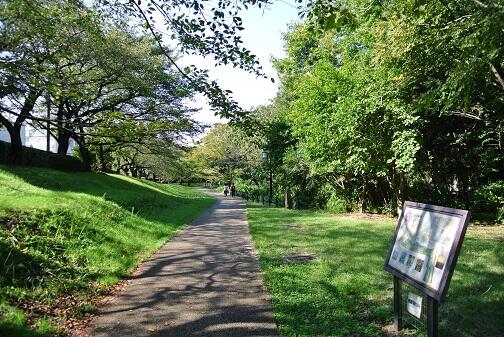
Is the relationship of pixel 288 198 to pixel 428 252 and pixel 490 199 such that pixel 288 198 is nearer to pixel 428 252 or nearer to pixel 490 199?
pixel 490 199

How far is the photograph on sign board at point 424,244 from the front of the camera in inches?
145

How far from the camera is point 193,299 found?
604 cm

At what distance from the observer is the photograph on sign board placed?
12.1 feet

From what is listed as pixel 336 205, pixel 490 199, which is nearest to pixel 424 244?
pixel 490 199

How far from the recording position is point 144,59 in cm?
2070

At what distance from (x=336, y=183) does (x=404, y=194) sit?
5.34 meters

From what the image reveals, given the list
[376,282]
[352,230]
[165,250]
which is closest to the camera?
[376,282]

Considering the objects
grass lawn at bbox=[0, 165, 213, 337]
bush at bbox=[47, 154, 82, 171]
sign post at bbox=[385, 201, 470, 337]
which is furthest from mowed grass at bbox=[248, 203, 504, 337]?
bush at bbox=[47, 154, 82, 171]

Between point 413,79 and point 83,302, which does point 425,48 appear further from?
point 83,302

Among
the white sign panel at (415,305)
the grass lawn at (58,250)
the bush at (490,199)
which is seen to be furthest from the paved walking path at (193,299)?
the bush at (490,199)

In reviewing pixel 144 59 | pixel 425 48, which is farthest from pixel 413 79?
pixel 144 59

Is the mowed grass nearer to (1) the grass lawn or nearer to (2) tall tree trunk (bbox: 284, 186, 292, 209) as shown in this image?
(1) the grass lawn

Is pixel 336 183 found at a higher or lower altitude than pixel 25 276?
higher

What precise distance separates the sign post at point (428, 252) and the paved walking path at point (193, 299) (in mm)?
1572
